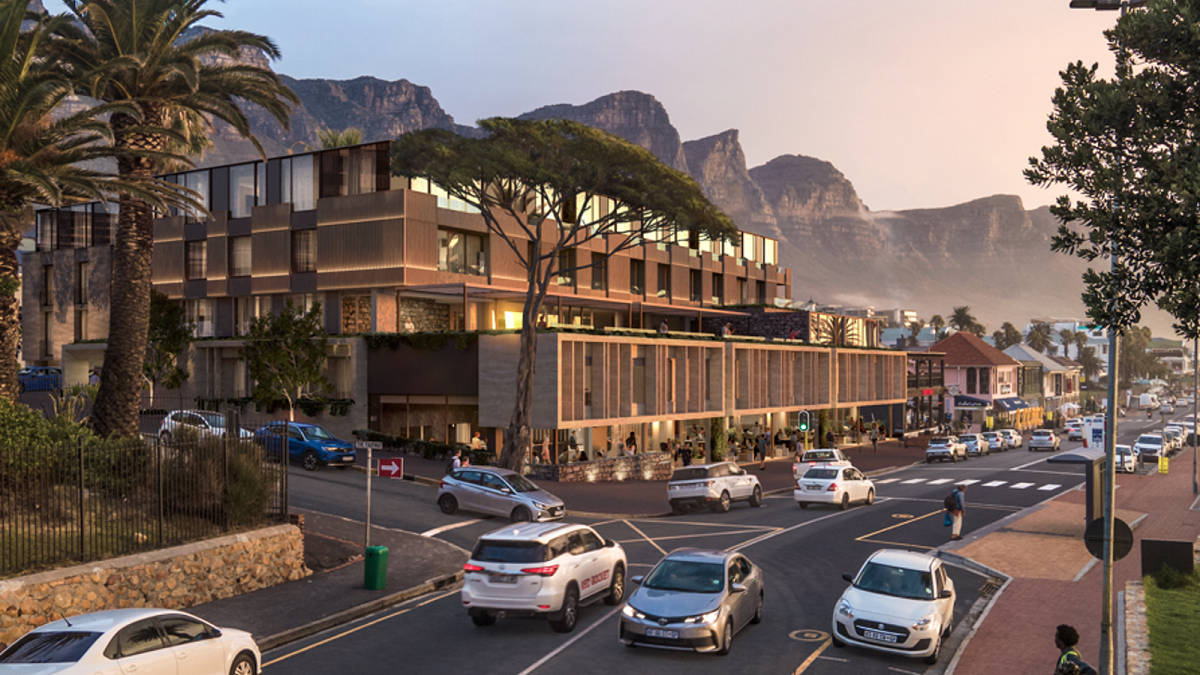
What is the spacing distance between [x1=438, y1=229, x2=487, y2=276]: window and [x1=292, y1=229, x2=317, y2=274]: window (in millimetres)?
7978

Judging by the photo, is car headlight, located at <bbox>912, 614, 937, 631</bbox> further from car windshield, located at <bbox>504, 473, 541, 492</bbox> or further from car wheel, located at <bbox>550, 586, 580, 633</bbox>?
car windshield, located at <bbox>504, 473, 541, 492</bbox>

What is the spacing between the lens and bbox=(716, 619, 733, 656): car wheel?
1514 centimetres

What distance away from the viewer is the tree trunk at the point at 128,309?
23109mm

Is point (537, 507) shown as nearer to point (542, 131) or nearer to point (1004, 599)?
point (1004, 599)

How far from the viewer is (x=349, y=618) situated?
1808 cm

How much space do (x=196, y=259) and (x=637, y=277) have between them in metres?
31.1

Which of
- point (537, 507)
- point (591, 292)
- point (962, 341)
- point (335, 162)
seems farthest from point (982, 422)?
point (537, 507)

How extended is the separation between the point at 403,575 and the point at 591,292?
44.1 meters

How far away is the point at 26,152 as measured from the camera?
1989 centimetres

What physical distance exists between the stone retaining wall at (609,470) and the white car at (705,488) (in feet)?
24.8

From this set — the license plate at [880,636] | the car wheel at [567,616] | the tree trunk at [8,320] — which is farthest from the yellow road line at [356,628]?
the tree trunk at [8,320]

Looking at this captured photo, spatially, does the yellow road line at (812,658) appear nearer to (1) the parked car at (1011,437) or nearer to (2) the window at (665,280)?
(2) the window at (665,280)

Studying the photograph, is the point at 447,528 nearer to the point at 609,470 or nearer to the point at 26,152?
the point at 26,152

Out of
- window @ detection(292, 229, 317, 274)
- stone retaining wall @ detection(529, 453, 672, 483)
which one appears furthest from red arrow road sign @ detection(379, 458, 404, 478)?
window @ detection(292, 229, 317, 274)
